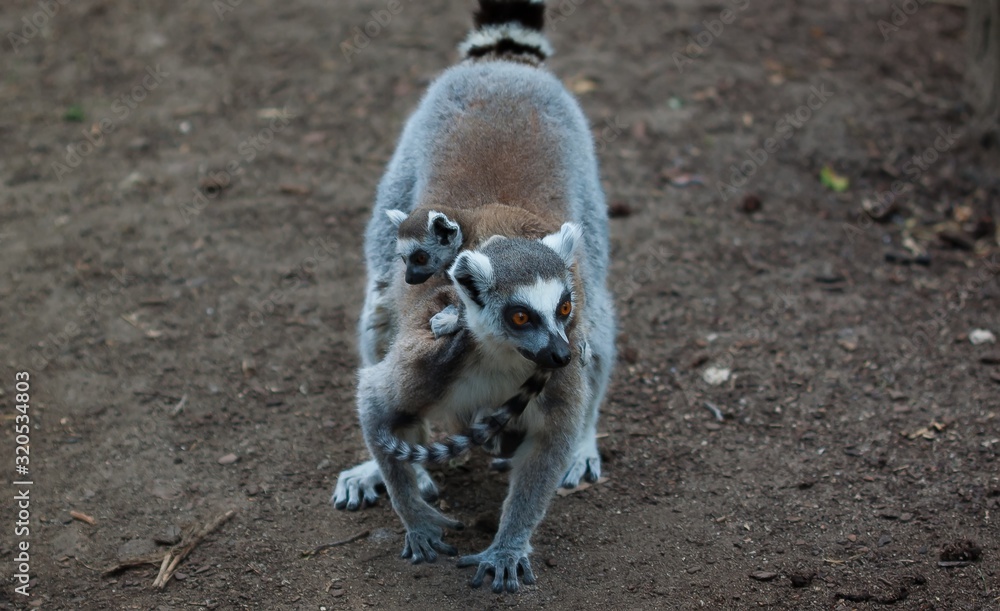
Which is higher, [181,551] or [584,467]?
[181,551]

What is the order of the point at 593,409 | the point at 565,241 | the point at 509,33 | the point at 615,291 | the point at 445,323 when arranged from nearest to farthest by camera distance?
1. the point at 445,323
2. the point at 565,241
3. the point at 593,409
4. the point at 509,33
5. the point at 615,291

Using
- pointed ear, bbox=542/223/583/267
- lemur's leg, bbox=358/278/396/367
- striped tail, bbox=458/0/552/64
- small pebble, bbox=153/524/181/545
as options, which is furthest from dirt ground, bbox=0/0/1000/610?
striped tail, bbox=458/0/552/64

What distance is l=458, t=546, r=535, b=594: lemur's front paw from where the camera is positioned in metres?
4.34

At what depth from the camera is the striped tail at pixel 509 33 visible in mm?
5812

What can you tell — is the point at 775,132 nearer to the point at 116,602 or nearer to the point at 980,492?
the point at 980,492

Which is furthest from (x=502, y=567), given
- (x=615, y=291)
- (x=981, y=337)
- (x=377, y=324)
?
(x=981, y=337)

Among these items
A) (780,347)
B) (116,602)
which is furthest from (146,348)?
(780,347)

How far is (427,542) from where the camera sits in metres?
4.54

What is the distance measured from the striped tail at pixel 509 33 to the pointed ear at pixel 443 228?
1.86m

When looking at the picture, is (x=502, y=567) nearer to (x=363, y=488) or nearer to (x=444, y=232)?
(x=363, y=488)

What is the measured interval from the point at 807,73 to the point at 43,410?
704cm

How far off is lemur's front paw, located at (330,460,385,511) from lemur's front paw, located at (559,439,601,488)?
971mm

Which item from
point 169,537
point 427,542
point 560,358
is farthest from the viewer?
point 169,537

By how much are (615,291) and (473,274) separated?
296 cm
